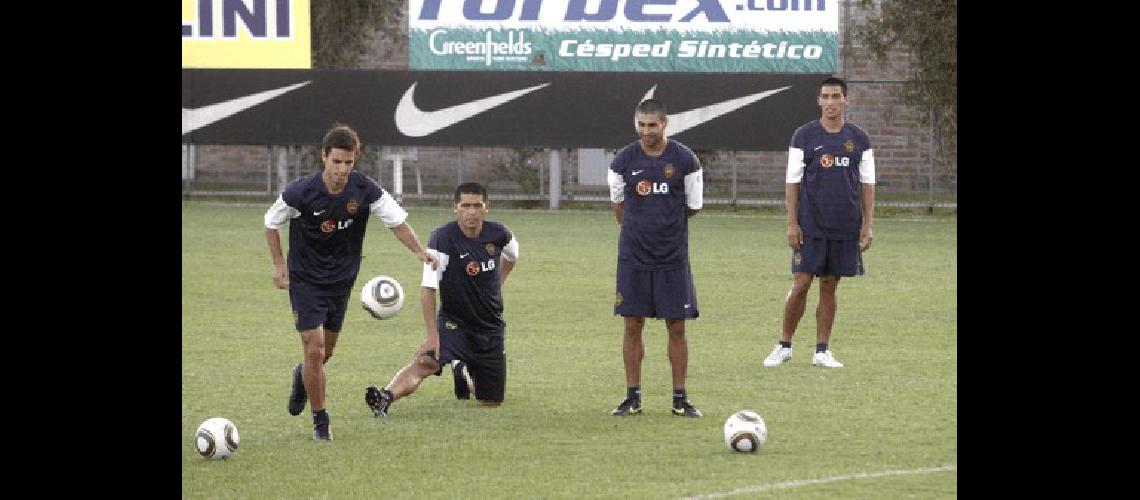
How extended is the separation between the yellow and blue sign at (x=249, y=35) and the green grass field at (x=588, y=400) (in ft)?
35.7

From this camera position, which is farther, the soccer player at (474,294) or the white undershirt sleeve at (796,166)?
the white undershirt sleeve at (796,166)

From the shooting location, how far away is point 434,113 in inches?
1212

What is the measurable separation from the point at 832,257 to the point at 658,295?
8.93 ft

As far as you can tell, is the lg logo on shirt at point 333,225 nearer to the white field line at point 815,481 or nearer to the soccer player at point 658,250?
the soccer player at point 658,250

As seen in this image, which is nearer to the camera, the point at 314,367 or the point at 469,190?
the point at 314,367

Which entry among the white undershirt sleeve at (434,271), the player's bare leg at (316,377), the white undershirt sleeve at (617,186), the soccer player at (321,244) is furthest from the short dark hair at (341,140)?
the white undershirt sleeve at (617,186)

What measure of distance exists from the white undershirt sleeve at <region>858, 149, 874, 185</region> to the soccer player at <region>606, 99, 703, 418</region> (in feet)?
8.65

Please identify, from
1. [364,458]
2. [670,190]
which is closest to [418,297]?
[670,190]

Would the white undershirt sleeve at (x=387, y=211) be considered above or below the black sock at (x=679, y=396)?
above

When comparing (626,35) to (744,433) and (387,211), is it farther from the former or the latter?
(744,433)

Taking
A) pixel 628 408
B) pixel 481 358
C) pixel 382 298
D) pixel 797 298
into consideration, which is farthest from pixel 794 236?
pixel 382 298

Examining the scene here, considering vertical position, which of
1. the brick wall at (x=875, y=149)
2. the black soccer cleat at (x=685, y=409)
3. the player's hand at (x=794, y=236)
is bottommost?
the black soccer cleat at (x=685, y=409)

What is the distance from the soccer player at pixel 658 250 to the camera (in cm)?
1123
